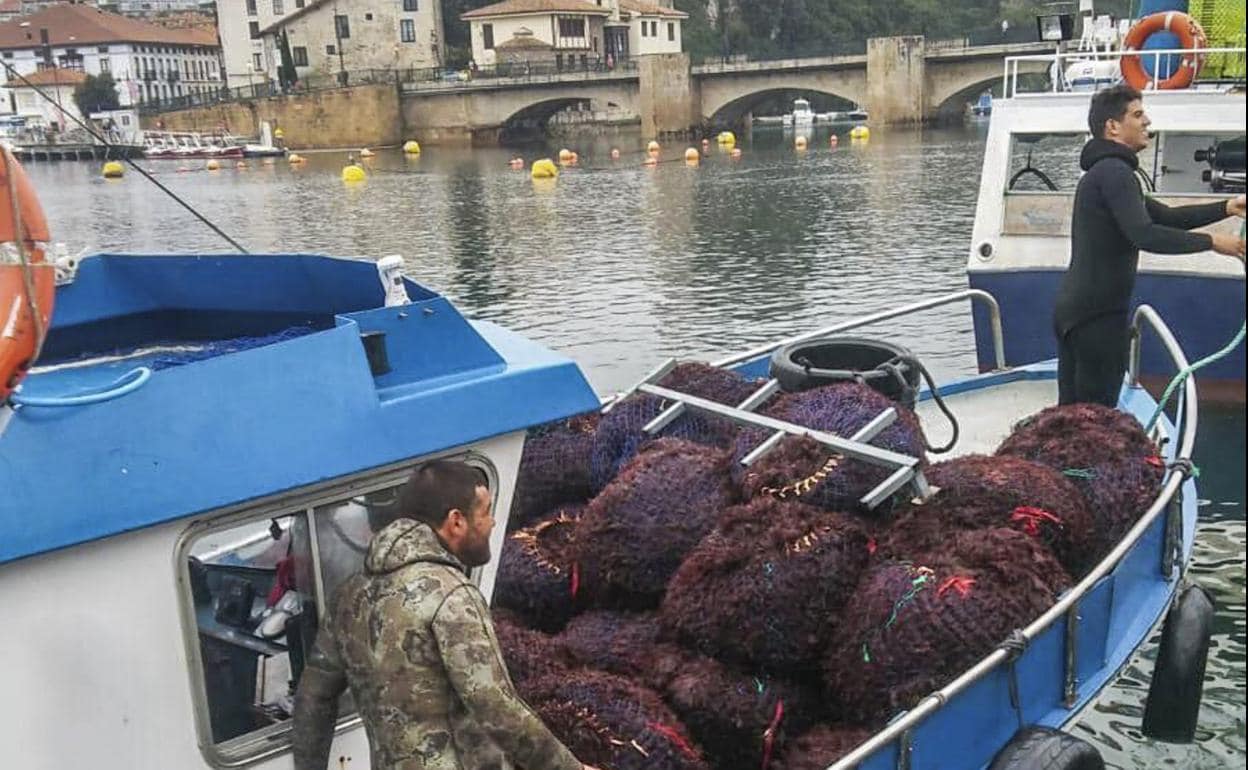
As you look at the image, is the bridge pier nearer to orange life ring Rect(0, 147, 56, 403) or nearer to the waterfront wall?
the waterfront wall

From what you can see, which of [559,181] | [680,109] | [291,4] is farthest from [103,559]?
[291,4]

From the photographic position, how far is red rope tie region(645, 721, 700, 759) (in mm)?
3963

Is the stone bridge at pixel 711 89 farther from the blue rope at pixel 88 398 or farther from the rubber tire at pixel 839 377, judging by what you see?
the blue rope at pixel 88 398

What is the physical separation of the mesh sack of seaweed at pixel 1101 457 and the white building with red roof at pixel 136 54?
99.2 meters

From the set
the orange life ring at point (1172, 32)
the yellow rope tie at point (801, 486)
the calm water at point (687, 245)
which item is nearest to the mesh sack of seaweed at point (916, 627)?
the yellow rope tie at point (801, 486)

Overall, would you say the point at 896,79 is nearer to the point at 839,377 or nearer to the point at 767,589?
the point at 839,377

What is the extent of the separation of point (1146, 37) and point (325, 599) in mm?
10754

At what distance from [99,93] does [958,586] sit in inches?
3884

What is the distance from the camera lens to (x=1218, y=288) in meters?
10.4

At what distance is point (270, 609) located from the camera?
3566 mm

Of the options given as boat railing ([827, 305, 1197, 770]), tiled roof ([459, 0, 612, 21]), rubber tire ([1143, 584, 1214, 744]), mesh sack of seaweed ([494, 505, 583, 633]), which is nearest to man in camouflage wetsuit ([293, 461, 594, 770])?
boat railing ([827, 305, 1197, 770])

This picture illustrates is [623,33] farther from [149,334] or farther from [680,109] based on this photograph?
[149,334]

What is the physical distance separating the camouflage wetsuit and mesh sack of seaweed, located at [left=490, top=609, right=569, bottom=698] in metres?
1.11

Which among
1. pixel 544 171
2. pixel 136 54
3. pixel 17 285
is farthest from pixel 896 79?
pixel 136 54
